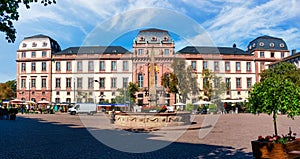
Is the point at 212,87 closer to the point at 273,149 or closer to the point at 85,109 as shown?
the point at 85,109

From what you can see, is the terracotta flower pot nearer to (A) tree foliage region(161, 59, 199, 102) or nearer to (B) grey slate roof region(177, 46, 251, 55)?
(A) tree foliage region(161, 59, 199, 102)

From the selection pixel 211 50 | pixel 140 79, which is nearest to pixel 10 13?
pixel 140 79

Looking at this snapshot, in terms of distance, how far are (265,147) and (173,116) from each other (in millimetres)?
11985

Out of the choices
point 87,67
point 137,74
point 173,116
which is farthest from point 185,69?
point 173,116

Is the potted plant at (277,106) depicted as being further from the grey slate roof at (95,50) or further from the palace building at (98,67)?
the grey slate roof at (95,50)

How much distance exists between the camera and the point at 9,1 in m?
8.44

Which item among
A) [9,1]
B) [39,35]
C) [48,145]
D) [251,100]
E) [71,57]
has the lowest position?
[48,145]

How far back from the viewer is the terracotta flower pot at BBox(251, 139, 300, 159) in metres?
7.93

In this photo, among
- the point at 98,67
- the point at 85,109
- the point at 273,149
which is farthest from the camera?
the point at 98,67

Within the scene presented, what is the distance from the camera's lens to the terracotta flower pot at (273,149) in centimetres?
793

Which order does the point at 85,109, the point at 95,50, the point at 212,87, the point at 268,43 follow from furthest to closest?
the point at 268,43 → the point at 95,50 → the point at 212,87 → the point at 85,109

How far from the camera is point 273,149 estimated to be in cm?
811

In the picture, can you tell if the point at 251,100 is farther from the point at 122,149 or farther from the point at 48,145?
the point at 48,145

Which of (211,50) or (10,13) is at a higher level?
(211,50)
